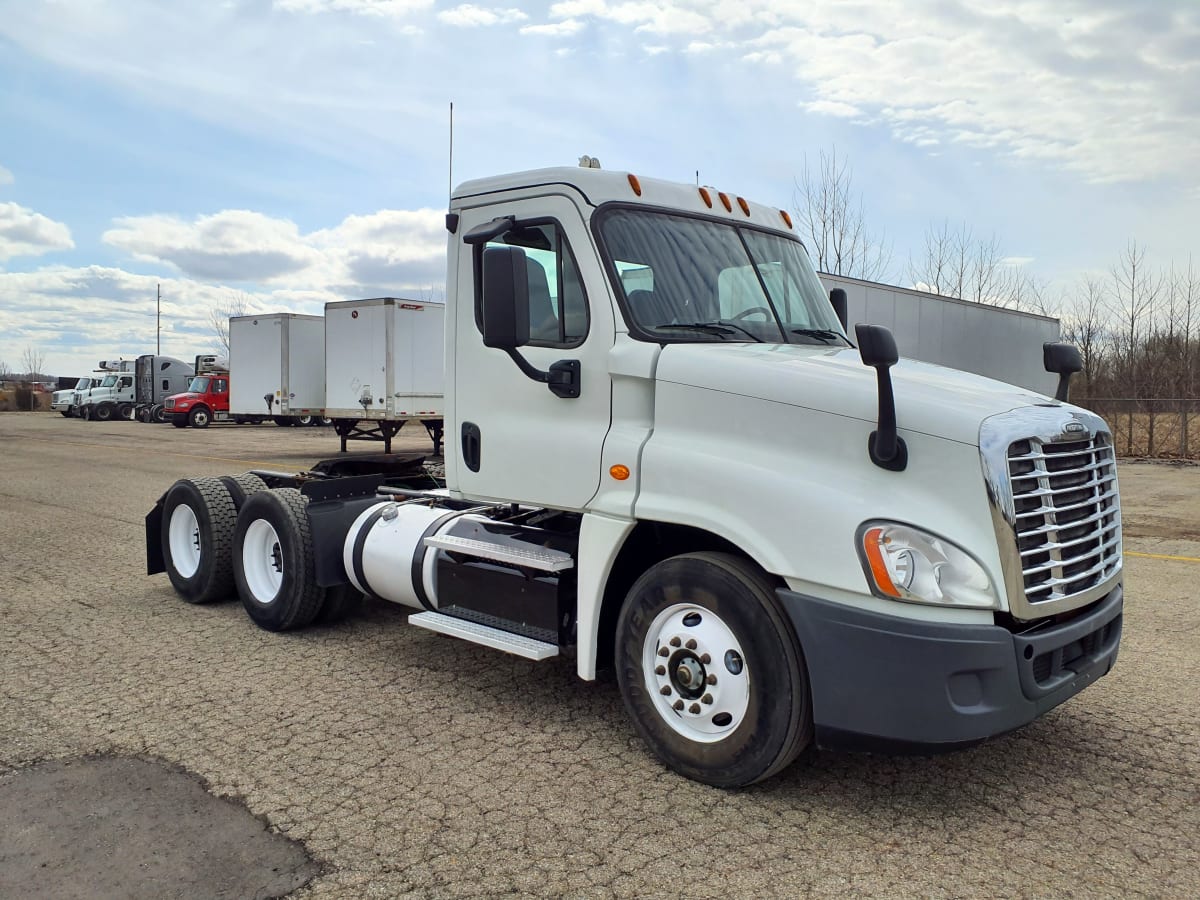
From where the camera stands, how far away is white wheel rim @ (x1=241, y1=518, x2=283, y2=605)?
6594 mm

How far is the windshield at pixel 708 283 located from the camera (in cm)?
439

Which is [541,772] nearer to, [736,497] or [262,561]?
[736,497]

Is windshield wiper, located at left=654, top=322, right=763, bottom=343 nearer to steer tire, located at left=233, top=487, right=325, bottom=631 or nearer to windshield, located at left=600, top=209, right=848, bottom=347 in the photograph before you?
windshield, located at left=600, top=209, right=848, bottom=347

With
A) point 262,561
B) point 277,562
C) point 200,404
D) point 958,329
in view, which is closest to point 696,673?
point 277,562

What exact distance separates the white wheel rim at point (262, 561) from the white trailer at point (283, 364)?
52.4 feet

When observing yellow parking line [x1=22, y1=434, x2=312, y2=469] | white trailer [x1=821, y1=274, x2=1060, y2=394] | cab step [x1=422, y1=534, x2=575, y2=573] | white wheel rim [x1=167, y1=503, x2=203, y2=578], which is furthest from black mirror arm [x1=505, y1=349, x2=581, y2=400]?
yellow parking line [x1=22, y1=434, x2=312, y2=469]

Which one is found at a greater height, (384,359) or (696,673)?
(384,359)

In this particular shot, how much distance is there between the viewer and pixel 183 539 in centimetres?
746

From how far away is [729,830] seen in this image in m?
3.63

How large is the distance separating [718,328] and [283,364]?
19706 mm

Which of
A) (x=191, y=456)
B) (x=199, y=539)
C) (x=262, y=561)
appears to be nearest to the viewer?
(x=262, y=561)

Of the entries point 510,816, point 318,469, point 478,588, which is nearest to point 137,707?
point 478,588

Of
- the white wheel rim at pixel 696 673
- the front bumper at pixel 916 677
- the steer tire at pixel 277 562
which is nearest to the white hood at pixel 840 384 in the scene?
the front bumper at pixel 916 677

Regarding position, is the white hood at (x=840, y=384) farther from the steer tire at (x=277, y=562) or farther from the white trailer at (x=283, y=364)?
the white trailer at (x=283, y=364)
